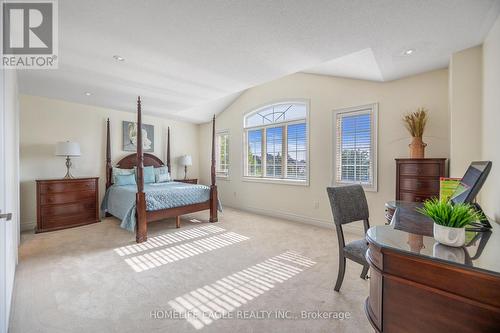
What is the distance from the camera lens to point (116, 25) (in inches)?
81.1

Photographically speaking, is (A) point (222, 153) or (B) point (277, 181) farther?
(A) point (222, 153)

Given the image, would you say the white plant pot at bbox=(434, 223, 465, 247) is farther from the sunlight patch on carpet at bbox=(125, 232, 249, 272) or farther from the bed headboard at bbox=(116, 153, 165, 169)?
the bed headboard at bbox=(116, 153, 165, 169)

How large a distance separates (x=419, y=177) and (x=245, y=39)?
2662 mm

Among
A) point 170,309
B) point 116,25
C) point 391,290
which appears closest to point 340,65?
point 116,25

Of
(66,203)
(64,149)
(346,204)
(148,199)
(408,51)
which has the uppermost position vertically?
(408,51)

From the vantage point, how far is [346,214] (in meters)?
2.16

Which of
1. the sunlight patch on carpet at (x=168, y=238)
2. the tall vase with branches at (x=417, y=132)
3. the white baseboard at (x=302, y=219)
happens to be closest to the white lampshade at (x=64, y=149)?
the sunlight patch on carpet at (x=168, y=238)

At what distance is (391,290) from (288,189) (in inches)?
149

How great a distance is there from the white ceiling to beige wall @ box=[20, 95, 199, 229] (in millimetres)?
730

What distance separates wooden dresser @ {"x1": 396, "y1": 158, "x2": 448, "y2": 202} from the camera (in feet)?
8.97

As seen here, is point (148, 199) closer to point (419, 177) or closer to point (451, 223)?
point (451, 223)

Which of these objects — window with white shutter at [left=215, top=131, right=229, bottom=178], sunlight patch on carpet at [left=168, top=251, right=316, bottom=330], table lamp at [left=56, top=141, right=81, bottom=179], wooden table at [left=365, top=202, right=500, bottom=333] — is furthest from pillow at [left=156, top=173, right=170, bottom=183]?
wooden table at [left=365, top=202, right=500, bottom=333]

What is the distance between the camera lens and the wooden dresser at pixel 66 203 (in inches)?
151

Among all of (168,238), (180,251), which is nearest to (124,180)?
(168,238)
